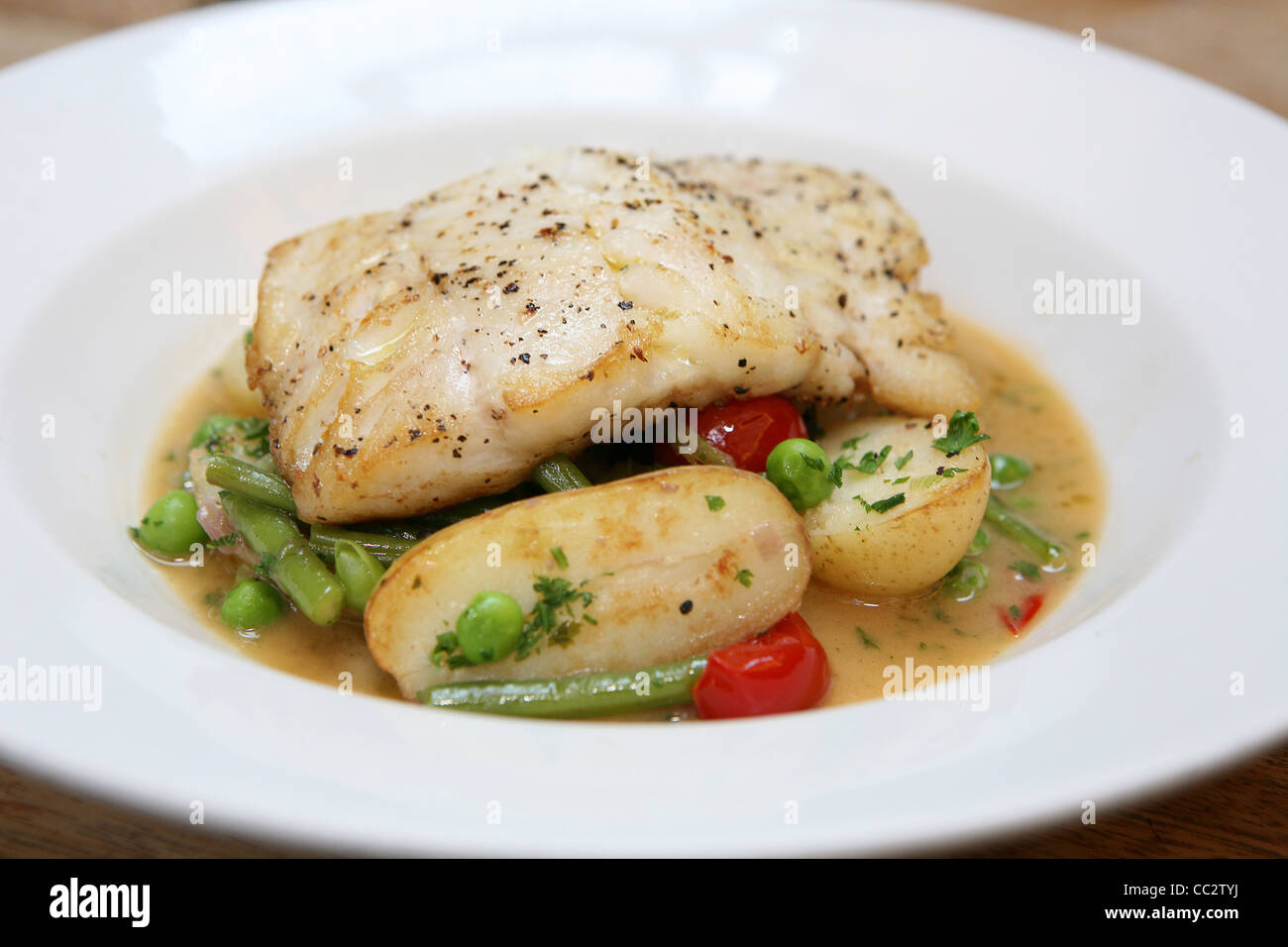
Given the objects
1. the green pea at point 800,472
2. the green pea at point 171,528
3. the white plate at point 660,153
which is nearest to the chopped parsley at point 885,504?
the green pea at point 800,472

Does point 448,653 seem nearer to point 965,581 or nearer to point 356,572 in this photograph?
point 356,572

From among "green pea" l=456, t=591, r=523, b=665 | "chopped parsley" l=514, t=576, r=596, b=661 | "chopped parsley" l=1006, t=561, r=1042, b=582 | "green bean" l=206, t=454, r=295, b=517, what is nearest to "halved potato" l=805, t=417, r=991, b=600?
"chopped parsley" l=1006, t=561, r=1042, b=582

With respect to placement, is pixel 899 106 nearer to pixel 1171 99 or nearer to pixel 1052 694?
pixel 1171 99

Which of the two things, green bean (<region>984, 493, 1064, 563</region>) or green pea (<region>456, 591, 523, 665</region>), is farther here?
green bean (<region>984, 493, 1064, 563</region>)

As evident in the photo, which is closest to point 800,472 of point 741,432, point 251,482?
point 741,432

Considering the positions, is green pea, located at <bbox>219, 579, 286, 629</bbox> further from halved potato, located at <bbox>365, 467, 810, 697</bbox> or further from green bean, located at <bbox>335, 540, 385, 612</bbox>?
halved potato, located at <bbox>365, 467, 810, 697</bbox>
